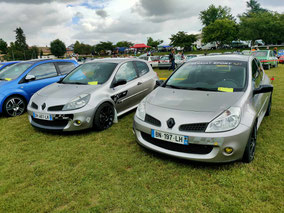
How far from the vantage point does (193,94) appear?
10.8 ft

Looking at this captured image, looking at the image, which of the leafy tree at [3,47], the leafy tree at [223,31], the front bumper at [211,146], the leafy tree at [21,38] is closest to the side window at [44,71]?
the front bumper at [211,146]

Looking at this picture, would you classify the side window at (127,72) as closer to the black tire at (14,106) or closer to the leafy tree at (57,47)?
the black tire at (14,106)

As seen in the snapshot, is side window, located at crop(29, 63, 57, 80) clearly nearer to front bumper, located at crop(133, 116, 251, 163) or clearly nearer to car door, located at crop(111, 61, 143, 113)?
car door, located at crop(111, 61, 143, 113)

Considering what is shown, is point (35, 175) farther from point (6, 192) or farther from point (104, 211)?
point (104, 211)

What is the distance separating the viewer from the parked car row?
2660mm

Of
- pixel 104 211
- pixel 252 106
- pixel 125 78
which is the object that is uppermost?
pixel 125 78

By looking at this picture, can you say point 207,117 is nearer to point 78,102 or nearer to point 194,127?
point 194,127

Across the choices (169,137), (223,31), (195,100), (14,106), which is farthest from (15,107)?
(223,31)

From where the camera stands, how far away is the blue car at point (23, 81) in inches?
219

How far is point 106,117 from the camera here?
445cm

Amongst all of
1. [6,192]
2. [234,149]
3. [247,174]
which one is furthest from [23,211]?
[247,174]

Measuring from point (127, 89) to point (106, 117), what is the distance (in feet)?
3.09

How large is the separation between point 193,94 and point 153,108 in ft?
2.32

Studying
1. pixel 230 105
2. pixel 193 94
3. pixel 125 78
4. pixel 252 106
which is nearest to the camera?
pixel 230 105
